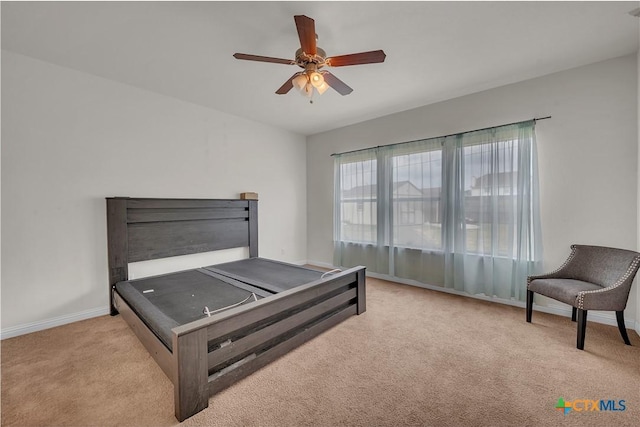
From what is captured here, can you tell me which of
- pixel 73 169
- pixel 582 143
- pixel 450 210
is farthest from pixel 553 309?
pixel 73 169

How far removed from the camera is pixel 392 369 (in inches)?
77.3

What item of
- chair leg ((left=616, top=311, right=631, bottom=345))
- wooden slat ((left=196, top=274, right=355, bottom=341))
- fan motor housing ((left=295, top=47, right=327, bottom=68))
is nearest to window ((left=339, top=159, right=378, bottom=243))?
wooden slat ((left=196, top=274, right=355, bottom=341))

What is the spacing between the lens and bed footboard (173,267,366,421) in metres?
1.51

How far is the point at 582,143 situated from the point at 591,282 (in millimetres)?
1408

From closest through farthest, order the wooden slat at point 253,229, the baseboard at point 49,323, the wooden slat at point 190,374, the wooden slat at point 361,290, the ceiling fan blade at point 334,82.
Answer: the wooden slat at point 190,374 → the ceiling fan blade at point 334,82 → the baseboard at point 49,323 → the wooden slat at point 361,290 → the wooden slat at point 253,229

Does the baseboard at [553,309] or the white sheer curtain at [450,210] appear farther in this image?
the white sheer curtain at [450,210]

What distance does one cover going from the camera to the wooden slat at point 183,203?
123 inches

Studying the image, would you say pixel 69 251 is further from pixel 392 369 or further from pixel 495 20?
pixel 495 20

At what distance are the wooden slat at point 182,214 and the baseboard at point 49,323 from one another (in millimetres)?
1056

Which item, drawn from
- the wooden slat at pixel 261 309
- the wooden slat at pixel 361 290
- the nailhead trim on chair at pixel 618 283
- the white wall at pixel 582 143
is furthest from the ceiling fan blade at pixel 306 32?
the nailhead trim on chair at pixel 618 283

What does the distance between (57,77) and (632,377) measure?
220 inches

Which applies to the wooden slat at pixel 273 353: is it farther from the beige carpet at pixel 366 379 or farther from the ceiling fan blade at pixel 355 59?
the ceiling fan blade at pixel 355 59

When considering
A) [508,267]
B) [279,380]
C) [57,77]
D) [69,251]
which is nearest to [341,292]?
[279,380]

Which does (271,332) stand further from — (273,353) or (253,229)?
(253,229)
